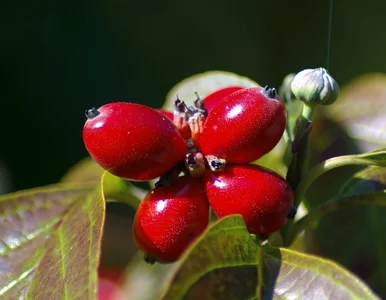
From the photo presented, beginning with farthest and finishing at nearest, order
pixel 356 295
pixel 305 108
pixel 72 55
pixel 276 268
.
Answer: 1. pixel 72 55
2. pixel 305 108
3. pixel 276 268
4. pixel 356 295

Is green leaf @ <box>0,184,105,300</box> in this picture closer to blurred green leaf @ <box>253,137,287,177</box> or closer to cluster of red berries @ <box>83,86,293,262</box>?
cluster of red berries @ <box>83,86,293,262</box>

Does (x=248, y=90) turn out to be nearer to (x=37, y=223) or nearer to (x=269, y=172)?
(x=269, y=172)

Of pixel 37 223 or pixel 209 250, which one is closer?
pixel 209 250

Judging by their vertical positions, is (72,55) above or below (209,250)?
below

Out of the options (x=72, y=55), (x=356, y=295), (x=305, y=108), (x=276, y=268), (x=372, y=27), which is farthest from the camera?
(x=72, y=55)

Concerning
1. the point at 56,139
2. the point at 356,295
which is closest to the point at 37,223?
the point at 356,295
